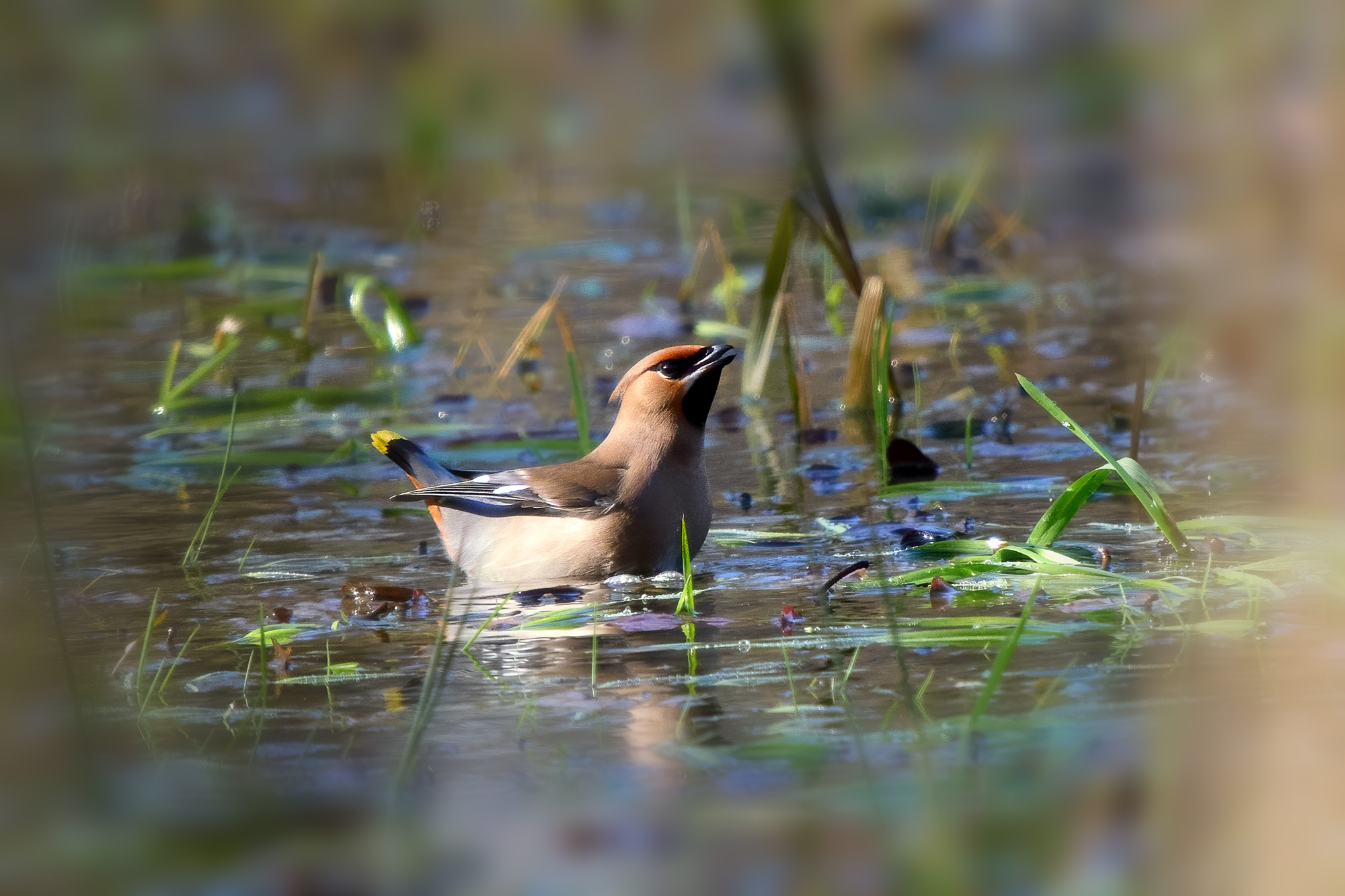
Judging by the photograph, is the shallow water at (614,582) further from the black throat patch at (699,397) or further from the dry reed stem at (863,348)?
the black throat patch at (699,397)

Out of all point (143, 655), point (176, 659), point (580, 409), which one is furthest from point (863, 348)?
point (143, 655)

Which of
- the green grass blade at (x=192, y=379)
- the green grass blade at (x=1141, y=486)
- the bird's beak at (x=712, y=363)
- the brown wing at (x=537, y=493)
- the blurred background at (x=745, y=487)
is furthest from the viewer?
the green grass blade at (x=192, y=379)

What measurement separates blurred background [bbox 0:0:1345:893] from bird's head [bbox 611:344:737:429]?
0.42m

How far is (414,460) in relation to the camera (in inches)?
205

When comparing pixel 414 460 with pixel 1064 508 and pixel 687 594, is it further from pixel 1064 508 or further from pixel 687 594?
pixel 1064 508

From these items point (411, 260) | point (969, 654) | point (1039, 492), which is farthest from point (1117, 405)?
point (411, 260)

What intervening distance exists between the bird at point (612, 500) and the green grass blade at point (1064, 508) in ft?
3.18

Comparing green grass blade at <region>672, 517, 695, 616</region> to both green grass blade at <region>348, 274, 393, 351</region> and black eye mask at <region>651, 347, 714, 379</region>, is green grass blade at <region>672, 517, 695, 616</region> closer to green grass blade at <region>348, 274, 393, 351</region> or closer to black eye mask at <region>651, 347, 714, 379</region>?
black eye mask at <region>651, 347, 714, 379</region>

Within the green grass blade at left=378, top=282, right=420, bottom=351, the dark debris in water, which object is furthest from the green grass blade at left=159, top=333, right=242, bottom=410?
the dark debris in water

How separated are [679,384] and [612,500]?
419 millimetres

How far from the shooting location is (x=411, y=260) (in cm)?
1027

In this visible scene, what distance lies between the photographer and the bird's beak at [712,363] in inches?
187

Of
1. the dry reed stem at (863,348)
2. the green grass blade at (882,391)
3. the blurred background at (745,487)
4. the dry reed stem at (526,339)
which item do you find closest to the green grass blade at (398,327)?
the blurred background at (745,487)

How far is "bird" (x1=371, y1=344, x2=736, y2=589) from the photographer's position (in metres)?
4.54
